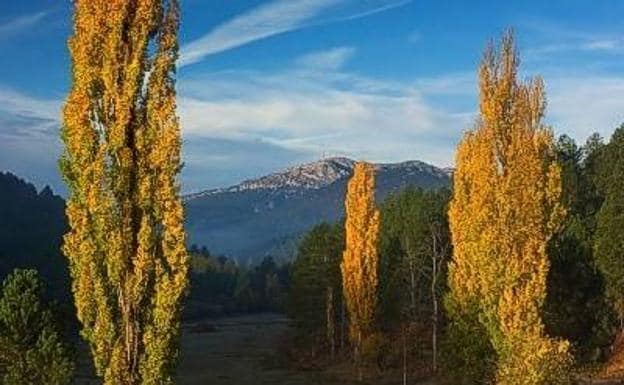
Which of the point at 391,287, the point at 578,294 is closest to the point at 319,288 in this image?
the point at 391,287

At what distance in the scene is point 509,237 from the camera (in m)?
30.2

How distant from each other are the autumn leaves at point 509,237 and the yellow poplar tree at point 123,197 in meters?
13.8

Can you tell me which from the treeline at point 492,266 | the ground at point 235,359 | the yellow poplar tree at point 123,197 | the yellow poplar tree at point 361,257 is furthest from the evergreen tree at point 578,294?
the yellow poplar tree at point 123,197

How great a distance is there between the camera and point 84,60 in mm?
21188

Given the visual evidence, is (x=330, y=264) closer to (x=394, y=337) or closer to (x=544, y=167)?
(x=394, y=337)

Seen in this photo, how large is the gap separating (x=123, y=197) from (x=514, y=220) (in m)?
→ 16.1

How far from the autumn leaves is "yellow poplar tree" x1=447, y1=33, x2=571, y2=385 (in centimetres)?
4

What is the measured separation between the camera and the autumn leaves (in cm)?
2856

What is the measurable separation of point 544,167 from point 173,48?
1687 centimetres

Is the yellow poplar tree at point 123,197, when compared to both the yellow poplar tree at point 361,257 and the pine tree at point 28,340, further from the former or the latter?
the yellow poplar tree at point 361,257

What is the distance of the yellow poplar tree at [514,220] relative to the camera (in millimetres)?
28328

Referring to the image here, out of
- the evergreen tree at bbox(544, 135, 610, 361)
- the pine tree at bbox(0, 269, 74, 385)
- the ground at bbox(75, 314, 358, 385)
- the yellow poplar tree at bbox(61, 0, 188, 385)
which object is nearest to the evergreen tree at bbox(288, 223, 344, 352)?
the ground at bbox(75, 314, 358, 385)

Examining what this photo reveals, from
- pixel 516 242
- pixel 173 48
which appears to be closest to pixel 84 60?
pixel 173 48

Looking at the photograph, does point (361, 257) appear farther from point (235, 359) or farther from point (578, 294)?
point (235, 359)
